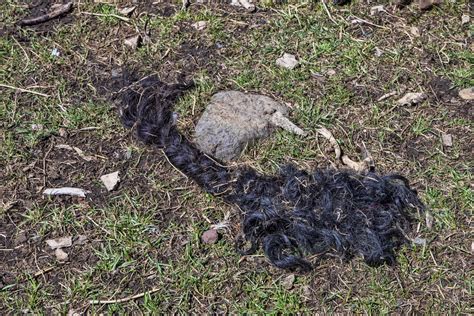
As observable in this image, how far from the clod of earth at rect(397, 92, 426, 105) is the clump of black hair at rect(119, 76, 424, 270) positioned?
0.63 meters

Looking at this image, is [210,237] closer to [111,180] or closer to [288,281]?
[288,281]

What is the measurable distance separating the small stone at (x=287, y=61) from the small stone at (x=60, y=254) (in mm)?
1852

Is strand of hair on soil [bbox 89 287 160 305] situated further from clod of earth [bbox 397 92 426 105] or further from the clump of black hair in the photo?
clod of earth [bbox 397 92 426 105]

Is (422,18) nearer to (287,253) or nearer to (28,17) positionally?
(287,253)

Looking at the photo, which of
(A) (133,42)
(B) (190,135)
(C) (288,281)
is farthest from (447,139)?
(A) (133,42)

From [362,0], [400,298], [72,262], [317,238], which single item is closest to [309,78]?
[362,0]

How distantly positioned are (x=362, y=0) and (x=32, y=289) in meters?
3.00

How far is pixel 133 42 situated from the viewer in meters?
4.45

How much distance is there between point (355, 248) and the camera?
334 cm

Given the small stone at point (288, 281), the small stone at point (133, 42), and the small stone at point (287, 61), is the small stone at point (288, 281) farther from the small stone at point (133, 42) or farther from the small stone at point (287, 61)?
the small stone at point (133, 42)

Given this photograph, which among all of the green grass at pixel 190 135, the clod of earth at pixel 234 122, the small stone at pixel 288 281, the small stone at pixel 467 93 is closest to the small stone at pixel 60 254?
the green grass at pixel 190 135

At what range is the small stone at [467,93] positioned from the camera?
4098 millimetres

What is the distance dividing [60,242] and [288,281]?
120cm

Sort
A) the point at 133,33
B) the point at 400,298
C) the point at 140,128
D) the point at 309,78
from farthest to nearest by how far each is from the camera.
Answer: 1. the point at 133,33
2. the point at 309,78
3. the point at 140,128
4. the point at 400,298
